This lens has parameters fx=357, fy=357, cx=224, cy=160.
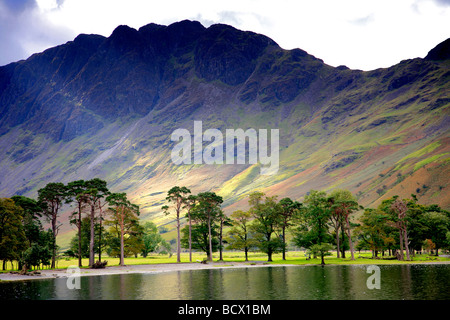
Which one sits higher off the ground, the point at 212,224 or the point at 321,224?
the point at 212,224

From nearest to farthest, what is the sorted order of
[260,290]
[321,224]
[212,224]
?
1. [260,290]
2. [321,224]
3. [212,224]

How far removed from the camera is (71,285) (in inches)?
2323

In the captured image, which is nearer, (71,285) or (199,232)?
(71,285)

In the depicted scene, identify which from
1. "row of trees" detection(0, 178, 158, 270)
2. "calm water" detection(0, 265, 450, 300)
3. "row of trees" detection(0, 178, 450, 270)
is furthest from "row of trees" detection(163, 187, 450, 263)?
"calm water" detection(0, 265, 450, 300)

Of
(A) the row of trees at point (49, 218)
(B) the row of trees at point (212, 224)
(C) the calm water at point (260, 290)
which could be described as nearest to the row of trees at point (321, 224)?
(B) the row of trees at point (212, 224)

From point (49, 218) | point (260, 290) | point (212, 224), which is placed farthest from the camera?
point (212, 224)

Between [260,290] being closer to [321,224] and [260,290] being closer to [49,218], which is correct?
[321,224]

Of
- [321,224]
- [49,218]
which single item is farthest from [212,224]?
[49,218]

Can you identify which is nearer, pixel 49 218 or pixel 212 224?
pixel 49 218

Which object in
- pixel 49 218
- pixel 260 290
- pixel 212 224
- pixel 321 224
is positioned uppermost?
pixel 49 218
